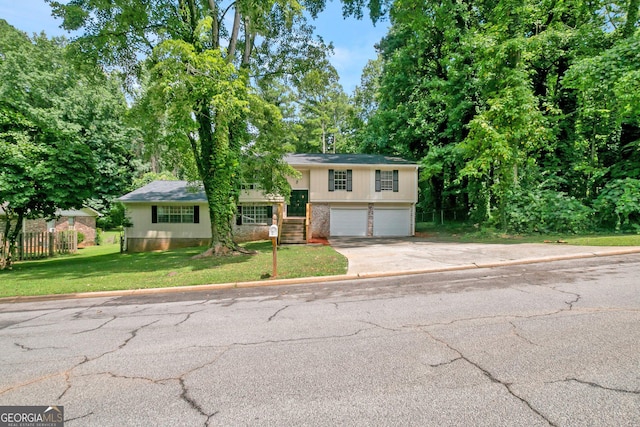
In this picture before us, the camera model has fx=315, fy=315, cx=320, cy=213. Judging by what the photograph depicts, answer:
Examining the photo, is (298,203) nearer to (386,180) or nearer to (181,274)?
(386,180)

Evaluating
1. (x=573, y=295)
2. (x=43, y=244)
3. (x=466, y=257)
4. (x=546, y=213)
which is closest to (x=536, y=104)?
(x=546, y=213)

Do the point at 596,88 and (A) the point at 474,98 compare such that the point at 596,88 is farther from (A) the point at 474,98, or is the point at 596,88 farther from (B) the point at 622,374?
(B) the point at 622,374

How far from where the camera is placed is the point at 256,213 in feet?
66.7

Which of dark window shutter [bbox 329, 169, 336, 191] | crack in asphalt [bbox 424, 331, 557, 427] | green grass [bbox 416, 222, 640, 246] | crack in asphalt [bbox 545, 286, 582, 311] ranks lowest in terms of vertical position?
crack in asphalt [bbox 424, 331, 557, 427]

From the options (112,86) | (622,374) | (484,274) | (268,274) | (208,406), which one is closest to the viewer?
(208,406)

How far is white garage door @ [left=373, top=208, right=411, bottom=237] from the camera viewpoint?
20844 mm

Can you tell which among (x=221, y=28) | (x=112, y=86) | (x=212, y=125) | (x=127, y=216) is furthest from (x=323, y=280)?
(x=112, y=86)

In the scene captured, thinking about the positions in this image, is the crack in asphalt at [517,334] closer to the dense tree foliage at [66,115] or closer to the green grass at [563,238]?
the green grass at [563,238]

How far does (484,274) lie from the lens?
7.56 meters

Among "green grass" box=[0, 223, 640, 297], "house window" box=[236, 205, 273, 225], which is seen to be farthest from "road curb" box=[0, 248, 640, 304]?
"house window" box=[236, 205, 273, 225]

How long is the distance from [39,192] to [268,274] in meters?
10.3

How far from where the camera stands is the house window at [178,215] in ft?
65.1

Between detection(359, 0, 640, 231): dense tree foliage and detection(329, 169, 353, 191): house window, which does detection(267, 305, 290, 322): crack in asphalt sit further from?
detection(329, 169, 353, 191): house window

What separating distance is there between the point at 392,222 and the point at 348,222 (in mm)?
2937
